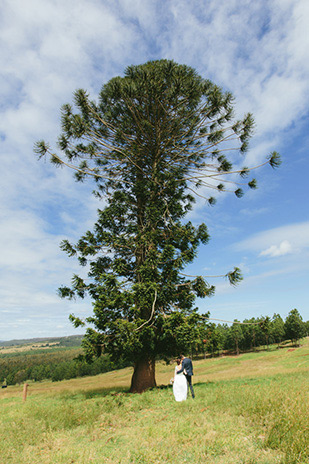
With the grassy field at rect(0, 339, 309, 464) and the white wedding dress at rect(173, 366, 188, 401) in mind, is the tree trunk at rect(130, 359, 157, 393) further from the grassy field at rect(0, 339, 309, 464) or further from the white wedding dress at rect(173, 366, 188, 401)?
the grassy field at rect(0, 339, 309, 464)

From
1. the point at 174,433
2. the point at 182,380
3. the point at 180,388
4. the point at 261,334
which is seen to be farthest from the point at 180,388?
the point at 261,334

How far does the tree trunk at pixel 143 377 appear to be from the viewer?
12.6 metres

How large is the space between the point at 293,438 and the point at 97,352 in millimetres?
8699

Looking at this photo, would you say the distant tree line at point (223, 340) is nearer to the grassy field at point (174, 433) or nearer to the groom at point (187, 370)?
the groom at point (187, 370)

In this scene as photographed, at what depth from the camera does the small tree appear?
6531 centimetres

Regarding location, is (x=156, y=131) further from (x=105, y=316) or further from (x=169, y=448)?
(x=169, y=448)

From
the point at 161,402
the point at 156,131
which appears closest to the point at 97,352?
the point at 161,402

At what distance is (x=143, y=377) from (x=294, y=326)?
66.6m

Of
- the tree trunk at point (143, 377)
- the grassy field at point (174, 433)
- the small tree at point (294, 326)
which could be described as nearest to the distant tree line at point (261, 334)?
the small tree at point (294, 326)

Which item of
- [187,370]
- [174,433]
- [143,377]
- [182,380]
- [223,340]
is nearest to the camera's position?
[174,433]

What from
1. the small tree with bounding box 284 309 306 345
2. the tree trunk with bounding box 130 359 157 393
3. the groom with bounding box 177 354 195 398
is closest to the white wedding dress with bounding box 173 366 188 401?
the groom with bounding box 177 354 195 398

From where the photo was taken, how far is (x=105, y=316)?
1205 cm

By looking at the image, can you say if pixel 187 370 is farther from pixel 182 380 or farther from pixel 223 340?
pixel 223 340

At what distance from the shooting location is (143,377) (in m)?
12.7
